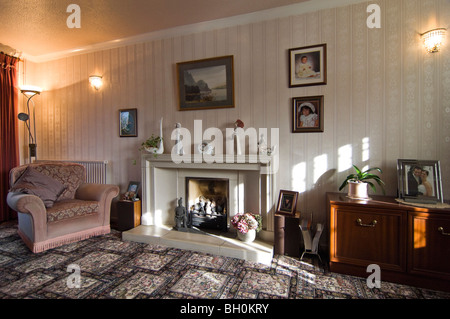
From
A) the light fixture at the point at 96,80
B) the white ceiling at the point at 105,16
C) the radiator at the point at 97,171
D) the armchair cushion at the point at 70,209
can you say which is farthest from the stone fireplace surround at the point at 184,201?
the white ceiling at the point at 105,16

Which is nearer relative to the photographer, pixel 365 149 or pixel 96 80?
pixel 365 149

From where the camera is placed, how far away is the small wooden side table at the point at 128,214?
336 cm

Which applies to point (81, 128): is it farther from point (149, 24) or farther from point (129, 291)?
point (129, 291)

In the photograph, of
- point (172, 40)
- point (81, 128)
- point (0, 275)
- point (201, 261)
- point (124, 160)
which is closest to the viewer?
point (0, 275)

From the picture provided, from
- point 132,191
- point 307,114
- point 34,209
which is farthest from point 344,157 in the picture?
point 34,209

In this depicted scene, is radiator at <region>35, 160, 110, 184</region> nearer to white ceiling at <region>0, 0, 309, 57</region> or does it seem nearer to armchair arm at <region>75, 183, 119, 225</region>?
armchair arm at <region>75, 183, 119, 225</region>

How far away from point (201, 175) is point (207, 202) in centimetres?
39

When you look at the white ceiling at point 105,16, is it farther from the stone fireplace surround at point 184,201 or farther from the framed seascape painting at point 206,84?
the stone fireplace surround at point 184,201

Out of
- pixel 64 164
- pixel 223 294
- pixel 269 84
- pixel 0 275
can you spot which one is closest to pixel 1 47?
pixel 64 164

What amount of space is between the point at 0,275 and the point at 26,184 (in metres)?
1.16

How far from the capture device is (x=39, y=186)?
3.06m

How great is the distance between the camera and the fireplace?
3146 mm

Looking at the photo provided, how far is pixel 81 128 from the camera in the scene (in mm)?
4141

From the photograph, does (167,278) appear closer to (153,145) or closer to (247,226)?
(247,226)
